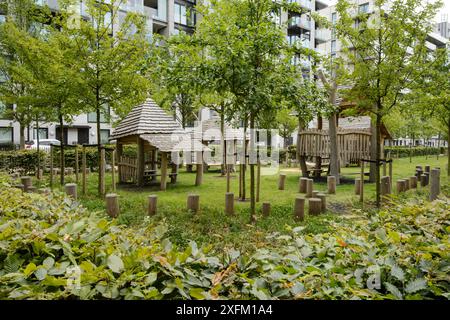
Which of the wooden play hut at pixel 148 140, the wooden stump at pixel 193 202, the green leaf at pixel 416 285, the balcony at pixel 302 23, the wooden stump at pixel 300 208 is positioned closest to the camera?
the green leaf at pixel 416 285

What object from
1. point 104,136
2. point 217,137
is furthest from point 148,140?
point 104,136

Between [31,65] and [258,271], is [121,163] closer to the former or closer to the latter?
[31,65]

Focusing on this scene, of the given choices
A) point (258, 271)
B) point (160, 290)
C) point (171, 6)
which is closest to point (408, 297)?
point (258, 271)

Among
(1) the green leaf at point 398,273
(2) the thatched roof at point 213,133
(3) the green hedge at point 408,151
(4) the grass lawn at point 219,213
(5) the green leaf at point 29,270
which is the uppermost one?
(2) the thatched roof at point 213,133

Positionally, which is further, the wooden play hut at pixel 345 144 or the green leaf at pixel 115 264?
the wooden play hut at pixel 345 144

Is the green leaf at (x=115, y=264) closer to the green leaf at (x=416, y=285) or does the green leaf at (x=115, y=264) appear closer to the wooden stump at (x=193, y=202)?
the green leaf at (x=416, y=285)

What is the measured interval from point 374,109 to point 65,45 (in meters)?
9.86

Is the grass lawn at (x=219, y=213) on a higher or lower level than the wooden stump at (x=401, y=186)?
lower

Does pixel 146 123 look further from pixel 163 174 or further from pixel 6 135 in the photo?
pixel 6 135

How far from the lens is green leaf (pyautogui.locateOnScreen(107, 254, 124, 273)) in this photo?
6.71 feet

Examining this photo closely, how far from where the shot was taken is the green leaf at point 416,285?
6.47 feet

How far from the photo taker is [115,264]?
2.09m

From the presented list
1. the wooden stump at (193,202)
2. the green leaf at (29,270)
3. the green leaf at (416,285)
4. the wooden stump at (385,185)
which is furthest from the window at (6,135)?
the green leaf at (416,285)

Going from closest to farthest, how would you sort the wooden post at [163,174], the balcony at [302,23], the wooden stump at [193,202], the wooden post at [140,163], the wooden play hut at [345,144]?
the wooden stump at [193,202]
the wooden post at [163,174]
the wooden post at [140,163]
the wooden play hut at [345,144]
the balcony at [302,23]
